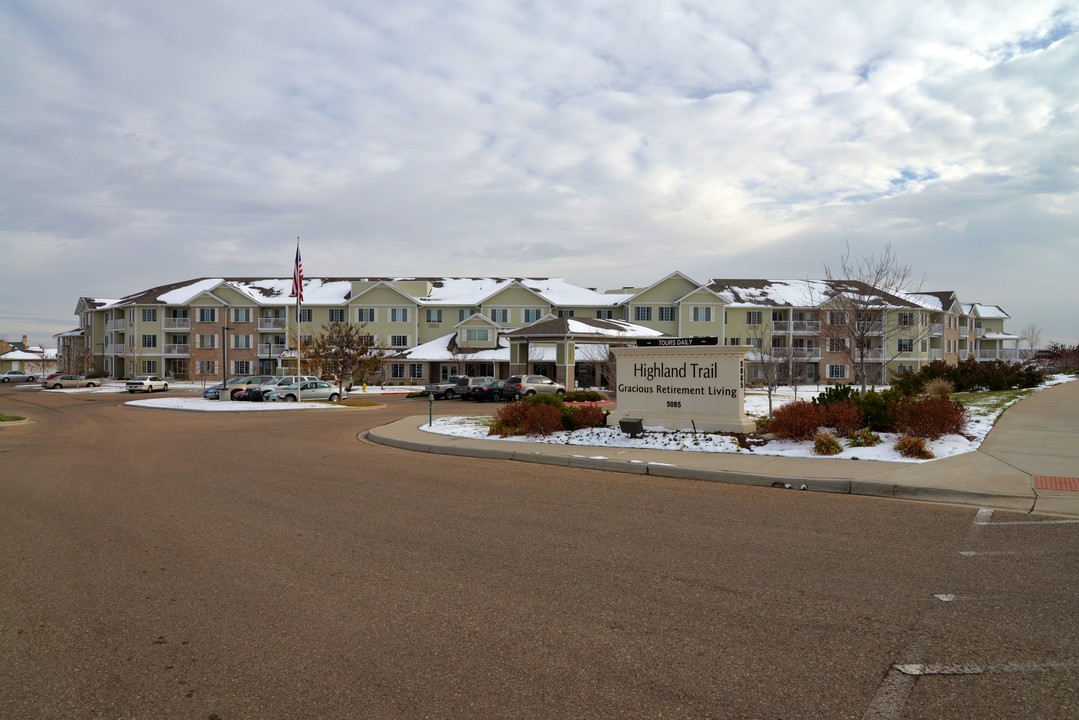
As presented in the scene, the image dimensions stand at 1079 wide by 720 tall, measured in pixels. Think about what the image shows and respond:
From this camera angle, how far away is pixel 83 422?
85.8 ft

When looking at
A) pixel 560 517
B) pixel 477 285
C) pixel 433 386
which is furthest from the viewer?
pixel 477 285

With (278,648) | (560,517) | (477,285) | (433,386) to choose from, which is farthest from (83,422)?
(477,285)

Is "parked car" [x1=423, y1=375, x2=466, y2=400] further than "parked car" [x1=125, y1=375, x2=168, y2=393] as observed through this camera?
No

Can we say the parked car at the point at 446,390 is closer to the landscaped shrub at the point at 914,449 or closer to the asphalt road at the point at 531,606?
the landscaped shrub at the point at 914,449

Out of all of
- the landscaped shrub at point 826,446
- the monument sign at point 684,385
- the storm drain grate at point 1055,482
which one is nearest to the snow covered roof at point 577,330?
the monument sign at point 684,385

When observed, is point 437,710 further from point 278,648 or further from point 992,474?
point 992,474

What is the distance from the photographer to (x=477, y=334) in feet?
205

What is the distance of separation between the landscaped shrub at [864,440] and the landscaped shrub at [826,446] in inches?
18.9

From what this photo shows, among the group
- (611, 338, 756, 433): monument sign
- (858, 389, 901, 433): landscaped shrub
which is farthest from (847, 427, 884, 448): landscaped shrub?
(611, 338, 756, 433): monument sign

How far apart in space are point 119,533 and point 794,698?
23.7 feet

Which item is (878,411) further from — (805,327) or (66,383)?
(66,383)

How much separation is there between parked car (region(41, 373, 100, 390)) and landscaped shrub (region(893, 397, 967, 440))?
225 feet

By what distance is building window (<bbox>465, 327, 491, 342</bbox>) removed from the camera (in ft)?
205

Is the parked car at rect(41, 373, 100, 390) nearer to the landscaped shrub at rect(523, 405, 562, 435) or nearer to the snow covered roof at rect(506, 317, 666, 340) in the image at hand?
the snow covered roof at rect(506, 317, 666, 340)
